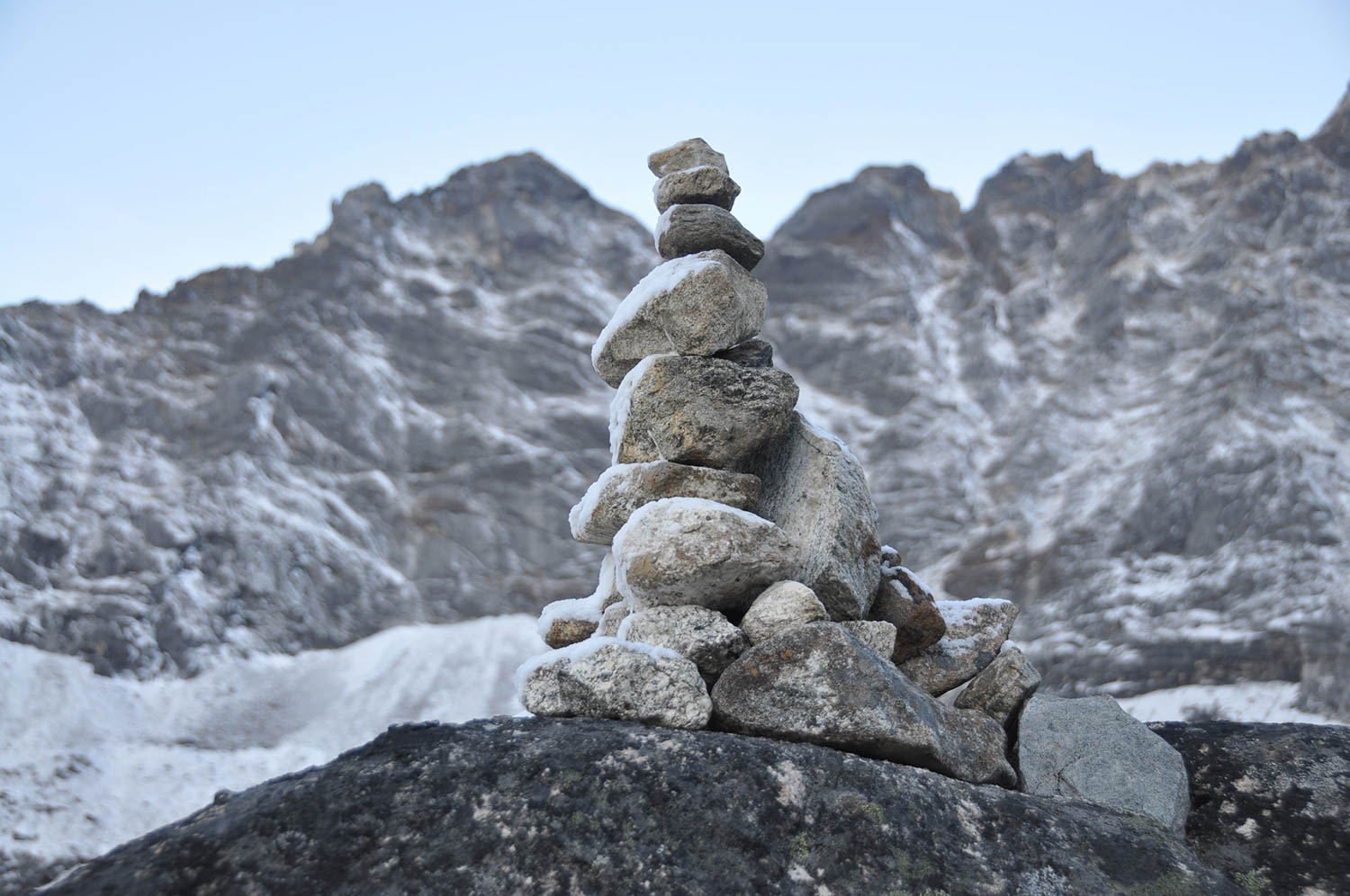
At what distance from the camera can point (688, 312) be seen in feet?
27.9

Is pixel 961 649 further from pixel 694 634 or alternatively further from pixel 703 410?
pixel 703 410

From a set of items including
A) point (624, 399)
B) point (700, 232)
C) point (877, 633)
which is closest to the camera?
point (877, 633)

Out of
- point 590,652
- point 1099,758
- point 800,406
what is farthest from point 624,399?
point 800,406

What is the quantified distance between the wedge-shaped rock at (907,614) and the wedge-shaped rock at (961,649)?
0.09 m

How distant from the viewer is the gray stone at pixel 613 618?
24.9 ft

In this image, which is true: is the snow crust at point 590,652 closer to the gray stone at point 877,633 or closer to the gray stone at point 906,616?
the gray stone at point 877,633

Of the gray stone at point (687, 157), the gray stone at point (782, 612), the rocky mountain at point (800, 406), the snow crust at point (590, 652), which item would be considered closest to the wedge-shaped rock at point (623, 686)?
the snow crust at point (590, 652)

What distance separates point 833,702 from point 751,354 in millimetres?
4040

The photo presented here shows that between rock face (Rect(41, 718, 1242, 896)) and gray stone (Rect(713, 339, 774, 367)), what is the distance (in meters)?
4.39

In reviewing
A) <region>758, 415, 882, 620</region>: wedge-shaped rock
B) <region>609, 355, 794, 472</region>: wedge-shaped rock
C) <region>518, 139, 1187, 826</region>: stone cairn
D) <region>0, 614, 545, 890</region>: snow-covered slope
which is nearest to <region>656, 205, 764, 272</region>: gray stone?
<region>518, 139, 1187, 826</region>: stone cairn

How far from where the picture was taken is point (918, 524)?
300 feet

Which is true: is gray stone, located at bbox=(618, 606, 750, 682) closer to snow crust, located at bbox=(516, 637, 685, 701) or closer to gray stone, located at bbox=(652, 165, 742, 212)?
snow crust, located at bbox=(516, 637, 685, 701)

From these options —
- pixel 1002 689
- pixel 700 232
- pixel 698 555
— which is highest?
pixel 700 232

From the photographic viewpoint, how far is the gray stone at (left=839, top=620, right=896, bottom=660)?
7.22 m
